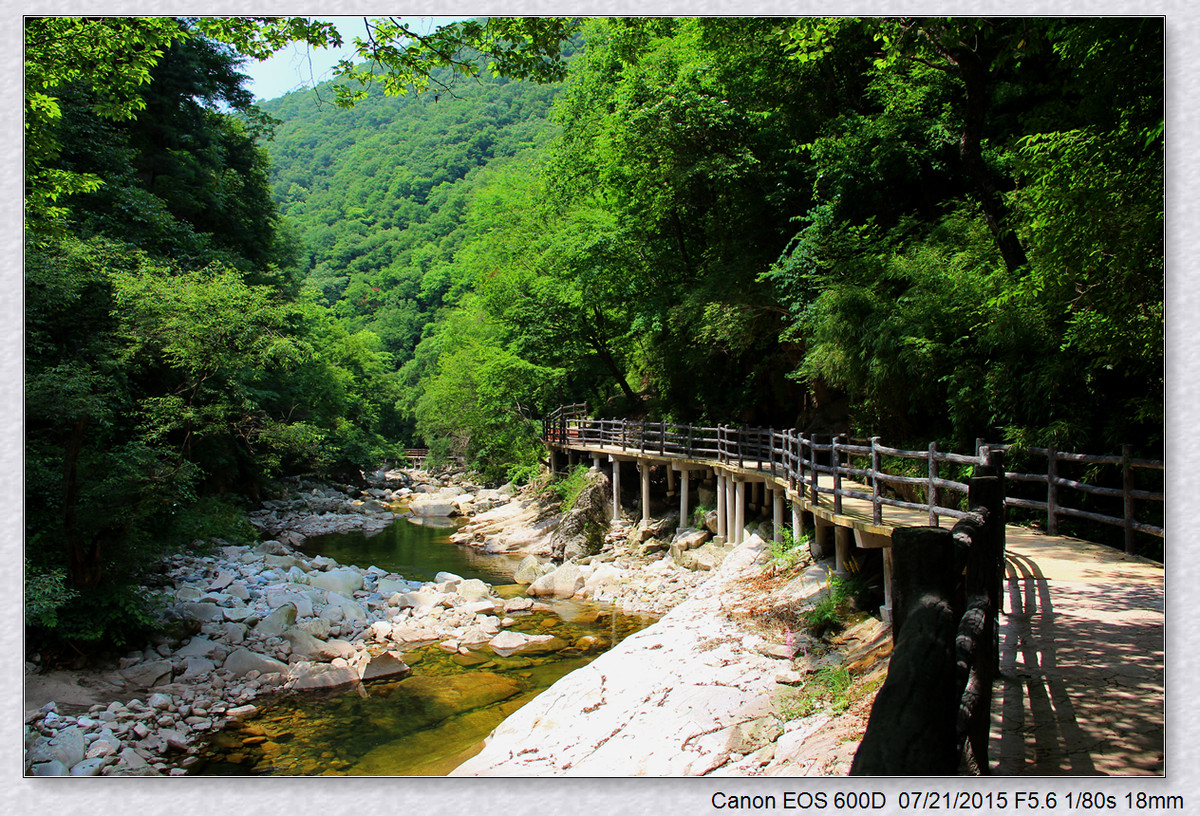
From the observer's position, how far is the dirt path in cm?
303

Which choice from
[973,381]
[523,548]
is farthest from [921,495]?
[523,548]

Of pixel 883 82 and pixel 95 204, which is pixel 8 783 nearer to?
pixel 95 204

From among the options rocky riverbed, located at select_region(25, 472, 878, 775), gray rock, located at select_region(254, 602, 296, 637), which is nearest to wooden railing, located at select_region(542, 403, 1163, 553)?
rocky riverbed, located at select_region(25, 472, 878, 775)

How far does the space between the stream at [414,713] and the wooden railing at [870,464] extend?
3.76 m

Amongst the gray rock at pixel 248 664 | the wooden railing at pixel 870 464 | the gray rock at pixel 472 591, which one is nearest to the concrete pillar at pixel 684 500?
the wooden railing at pixel 870 464

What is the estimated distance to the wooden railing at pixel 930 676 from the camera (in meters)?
1.73

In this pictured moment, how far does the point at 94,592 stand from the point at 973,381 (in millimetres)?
10828

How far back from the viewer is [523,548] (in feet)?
61.8

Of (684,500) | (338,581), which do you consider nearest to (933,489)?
(684,500)

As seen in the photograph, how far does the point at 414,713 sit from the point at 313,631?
2.94 m

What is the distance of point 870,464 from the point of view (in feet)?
38.1

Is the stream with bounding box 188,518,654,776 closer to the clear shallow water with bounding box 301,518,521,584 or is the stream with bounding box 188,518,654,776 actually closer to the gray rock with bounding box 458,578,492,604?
the gray rock with bounding box 458,578,492,604

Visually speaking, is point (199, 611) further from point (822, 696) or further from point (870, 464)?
point (870, 464)

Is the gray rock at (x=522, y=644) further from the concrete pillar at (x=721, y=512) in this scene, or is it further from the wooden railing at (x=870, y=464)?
the concrete pillar at (x=721, y=512)
